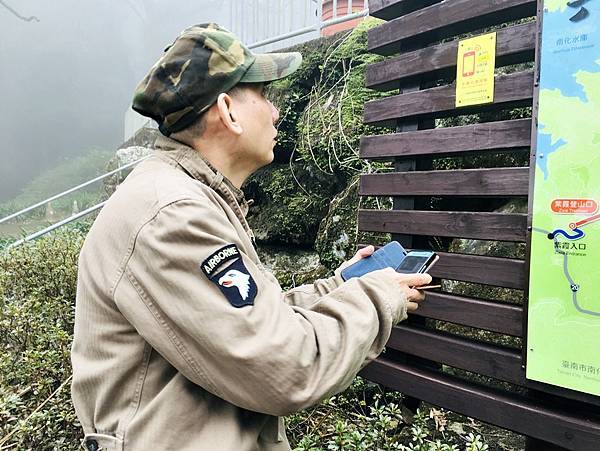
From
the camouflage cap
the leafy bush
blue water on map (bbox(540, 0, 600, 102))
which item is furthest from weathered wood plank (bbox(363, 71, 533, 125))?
the leafy bush

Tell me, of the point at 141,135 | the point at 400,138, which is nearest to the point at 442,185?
the point at 400,138

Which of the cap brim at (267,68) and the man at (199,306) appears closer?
the man at (199,306)

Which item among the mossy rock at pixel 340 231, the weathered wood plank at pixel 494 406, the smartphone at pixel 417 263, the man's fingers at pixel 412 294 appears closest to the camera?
the man's fingers at pixel 412 294

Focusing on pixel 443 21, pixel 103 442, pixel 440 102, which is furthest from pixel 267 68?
pixel 443 21

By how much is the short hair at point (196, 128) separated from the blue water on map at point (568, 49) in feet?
3.93

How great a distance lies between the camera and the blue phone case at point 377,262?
5.40ft

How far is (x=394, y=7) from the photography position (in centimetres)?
253

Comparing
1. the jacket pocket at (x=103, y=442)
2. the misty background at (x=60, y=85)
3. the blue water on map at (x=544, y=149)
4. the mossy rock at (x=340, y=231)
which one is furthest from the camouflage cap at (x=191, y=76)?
the misty background at (x=60, y=85)

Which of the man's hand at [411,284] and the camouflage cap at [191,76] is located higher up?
the camouflage cap at [191,76]

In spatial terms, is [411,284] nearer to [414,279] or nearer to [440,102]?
[414,279]

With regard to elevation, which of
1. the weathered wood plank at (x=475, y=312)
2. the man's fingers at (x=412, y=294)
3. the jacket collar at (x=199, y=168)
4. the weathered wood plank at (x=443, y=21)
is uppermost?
the weathered wood plank at (x=443, y=21)

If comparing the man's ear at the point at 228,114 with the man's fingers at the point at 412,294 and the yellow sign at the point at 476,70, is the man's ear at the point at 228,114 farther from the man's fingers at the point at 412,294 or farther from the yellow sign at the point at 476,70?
the yellow sign at the point at 476,70

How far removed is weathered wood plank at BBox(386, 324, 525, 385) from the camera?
6.47ft

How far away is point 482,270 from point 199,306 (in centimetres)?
149
